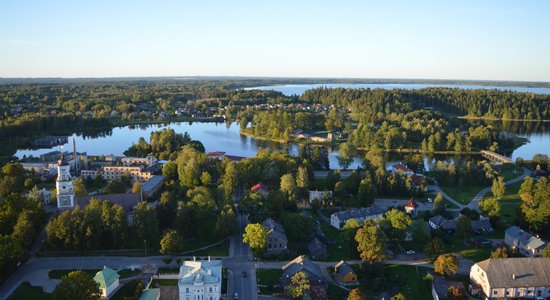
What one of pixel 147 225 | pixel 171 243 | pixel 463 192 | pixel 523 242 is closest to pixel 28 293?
pixel 147 225

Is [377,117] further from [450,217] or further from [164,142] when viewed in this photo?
[450,217]

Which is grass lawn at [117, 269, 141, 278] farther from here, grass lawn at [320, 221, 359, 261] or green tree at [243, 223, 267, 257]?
grass lawn at [320, 221, 359, 261]

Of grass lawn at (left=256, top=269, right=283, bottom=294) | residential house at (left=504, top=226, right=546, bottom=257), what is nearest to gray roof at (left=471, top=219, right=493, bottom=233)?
residential house at (left=504, top=226, right=546, bottom=257)

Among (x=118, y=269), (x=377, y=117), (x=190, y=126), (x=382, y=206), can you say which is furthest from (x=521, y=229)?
(x=190, y=126)

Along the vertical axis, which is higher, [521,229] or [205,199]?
[205,199]

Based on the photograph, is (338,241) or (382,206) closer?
(338,241)

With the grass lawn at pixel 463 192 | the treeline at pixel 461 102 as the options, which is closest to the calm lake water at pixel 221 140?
the treeline at pixel 461 102
